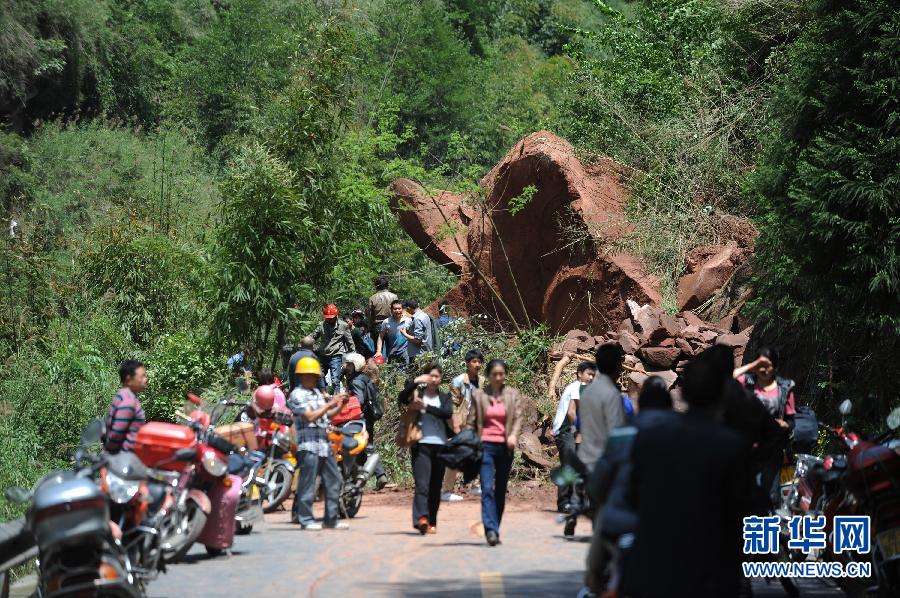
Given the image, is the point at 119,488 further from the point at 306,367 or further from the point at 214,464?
the point at 306,367

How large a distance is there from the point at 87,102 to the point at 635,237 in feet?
96.2

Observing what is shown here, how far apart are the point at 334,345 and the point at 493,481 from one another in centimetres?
726

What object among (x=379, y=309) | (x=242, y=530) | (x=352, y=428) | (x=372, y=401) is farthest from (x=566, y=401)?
(x=379, y=309)

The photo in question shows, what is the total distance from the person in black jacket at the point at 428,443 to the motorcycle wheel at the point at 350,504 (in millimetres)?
1746

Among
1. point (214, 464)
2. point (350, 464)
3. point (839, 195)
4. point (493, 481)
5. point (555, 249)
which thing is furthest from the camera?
point (555, 249)

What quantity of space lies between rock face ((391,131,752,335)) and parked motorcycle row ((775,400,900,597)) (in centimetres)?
1128

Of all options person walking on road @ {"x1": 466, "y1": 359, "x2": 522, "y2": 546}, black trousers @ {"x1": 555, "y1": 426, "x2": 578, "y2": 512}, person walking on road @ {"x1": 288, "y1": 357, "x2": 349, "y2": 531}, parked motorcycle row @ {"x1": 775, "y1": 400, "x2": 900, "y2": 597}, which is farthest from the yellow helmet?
parked motorcycle row @ {"x1": 775, "y1": 400, "x2": 900, "y2": 597}

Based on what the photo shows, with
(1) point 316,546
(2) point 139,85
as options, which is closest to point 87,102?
(2) point 139,85

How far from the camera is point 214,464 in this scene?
10469 millimetres

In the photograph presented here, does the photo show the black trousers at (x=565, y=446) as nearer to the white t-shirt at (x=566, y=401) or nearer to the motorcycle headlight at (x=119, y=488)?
the white t-shirt at (x=566, y=401)

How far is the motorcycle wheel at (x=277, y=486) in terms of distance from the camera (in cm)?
1369

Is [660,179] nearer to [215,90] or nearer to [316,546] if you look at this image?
[316,546]

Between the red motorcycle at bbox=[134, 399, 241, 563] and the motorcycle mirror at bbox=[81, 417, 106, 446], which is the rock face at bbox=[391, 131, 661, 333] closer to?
the red motorcycle at bbox=[134, 399, 241, 563]

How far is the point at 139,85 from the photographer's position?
48688 millimetres
